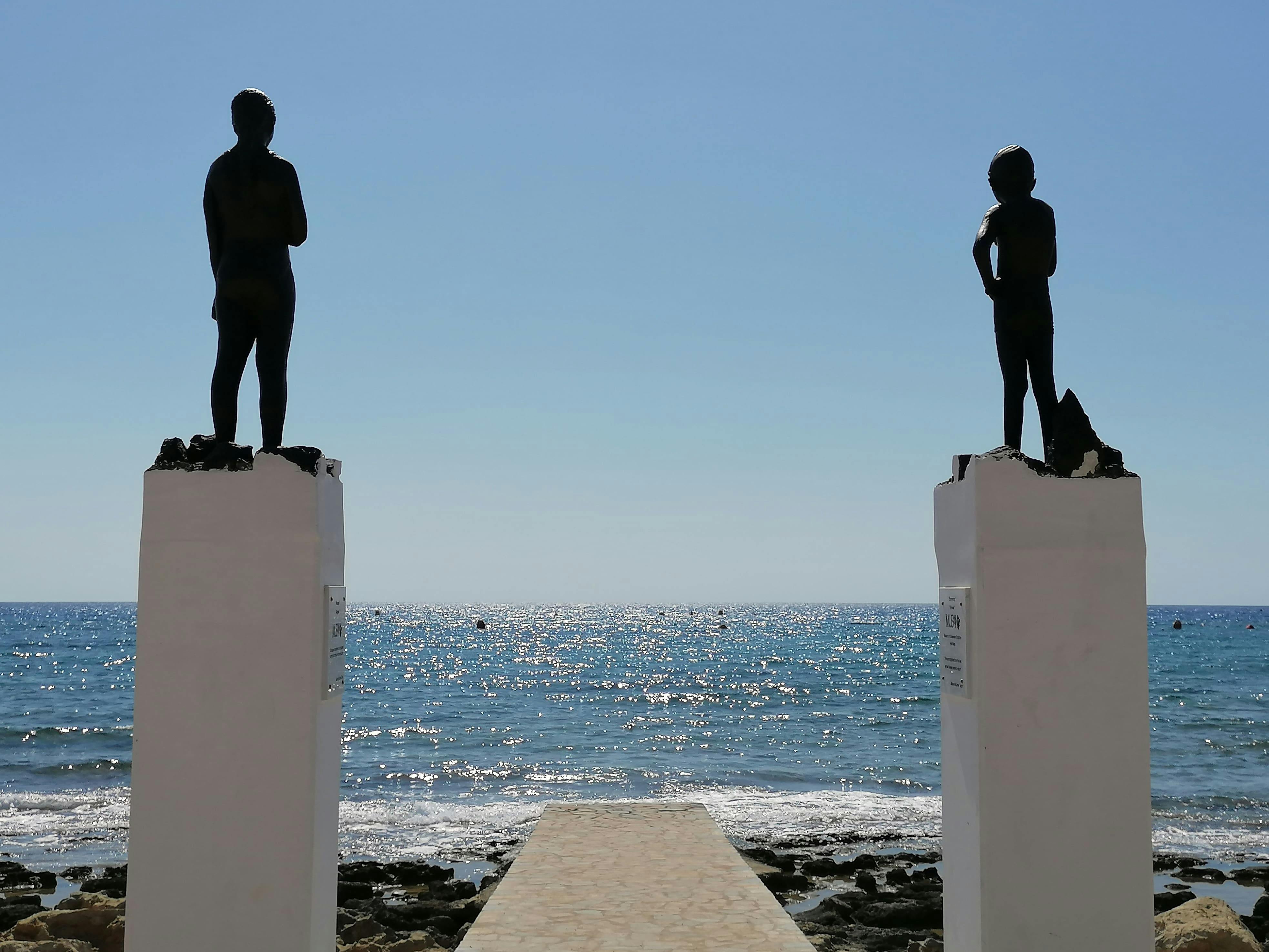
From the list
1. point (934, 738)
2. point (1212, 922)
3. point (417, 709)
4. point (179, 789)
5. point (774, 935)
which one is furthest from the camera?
point (417, 709)

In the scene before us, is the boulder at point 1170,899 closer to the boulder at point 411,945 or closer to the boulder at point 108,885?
the boulder at point 411,945

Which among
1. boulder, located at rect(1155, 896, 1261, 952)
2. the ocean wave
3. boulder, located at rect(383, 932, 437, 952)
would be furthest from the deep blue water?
boulder, located at rect(1155, 896, 1261, 952)

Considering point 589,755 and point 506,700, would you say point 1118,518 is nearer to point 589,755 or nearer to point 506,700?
point 589,755

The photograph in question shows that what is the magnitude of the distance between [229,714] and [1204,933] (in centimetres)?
845

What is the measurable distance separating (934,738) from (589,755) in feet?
27.7

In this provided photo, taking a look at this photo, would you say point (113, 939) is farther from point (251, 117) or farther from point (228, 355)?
point (251, 117)

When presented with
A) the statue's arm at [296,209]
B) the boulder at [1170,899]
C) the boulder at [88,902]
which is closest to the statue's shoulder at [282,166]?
the statue's arm at [296,209]

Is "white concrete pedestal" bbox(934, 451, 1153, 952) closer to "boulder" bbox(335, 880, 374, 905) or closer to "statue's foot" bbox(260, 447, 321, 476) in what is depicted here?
"statue's foot" bbox(260, 447, 321, 476)

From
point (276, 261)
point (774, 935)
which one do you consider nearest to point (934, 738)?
point (774, 935)

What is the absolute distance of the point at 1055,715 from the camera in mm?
5926

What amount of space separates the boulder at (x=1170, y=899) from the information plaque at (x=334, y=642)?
9894 millimetres

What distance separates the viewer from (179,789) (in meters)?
5.73

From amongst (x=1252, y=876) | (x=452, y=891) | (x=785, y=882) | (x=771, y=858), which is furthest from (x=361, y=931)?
(x=1252, y=876)

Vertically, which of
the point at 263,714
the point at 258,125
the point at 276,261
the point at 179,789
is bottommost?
the point at 179,789
